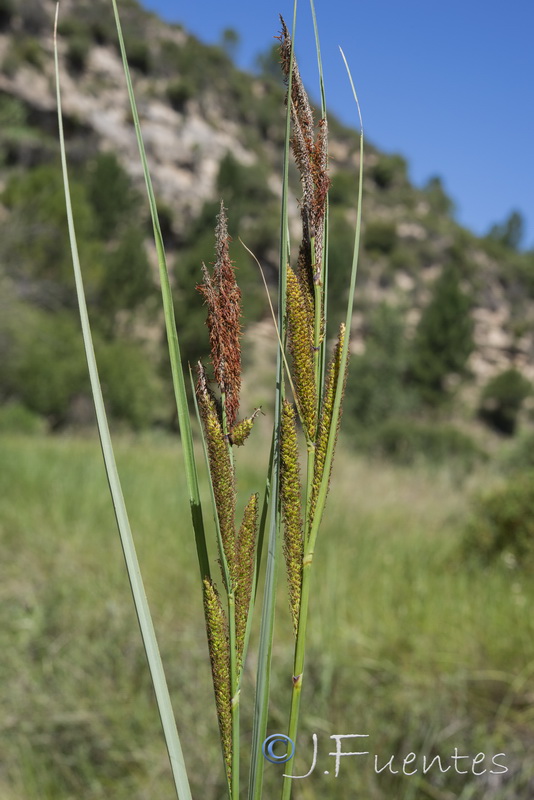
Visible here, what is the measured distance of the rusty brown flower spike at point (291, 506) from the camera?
47cm

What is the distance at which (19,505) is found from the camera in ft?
18.3

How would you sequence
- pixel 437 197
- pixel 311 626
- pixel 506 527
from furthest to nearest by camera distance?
pixel 437 197, pixel 506 527, pixel 311 626

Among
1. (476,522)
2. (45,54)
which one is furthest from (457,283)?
(476,522)

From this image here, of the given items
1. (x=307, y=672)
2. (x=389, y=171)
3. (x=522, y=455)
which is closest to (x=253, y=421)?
(x=307, y=672)

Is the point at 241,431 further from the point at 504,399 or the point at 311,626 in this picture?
the point at 504,399

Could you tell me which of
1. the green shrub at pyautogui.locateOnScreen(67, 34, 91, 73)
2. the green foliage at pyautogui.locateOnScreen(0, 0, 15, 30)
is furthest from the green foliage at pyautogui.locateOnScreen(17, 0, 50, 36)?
the green shrub at pyautogui.locateOnScreen(67, 34, 91, 73)

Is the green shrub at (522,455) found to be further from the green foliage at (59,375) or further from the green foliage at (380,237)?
the green foliage at (380,237)

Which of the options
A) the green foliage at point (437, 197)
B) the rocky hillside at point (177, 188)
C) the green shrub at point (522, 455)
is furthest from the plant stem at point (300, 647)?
the green foliage at point (437, 197)

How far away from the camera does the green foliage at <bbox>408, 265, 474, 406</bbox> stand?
3312 centimetres

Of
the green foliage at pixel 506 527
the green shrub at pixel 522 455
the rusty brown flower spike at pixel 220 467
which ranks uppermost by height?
the rusty brown flower spike at pixel 220 467

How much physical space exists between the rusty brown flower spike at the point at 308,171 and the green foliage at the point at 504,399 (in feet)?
121

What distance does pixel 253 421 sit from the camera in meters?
0.47

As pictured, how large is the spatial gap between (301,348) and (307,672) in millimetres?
2868

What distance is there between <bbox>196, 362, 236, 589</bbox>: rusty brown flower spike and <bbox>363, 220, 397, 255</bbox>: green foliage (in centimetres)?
4056
